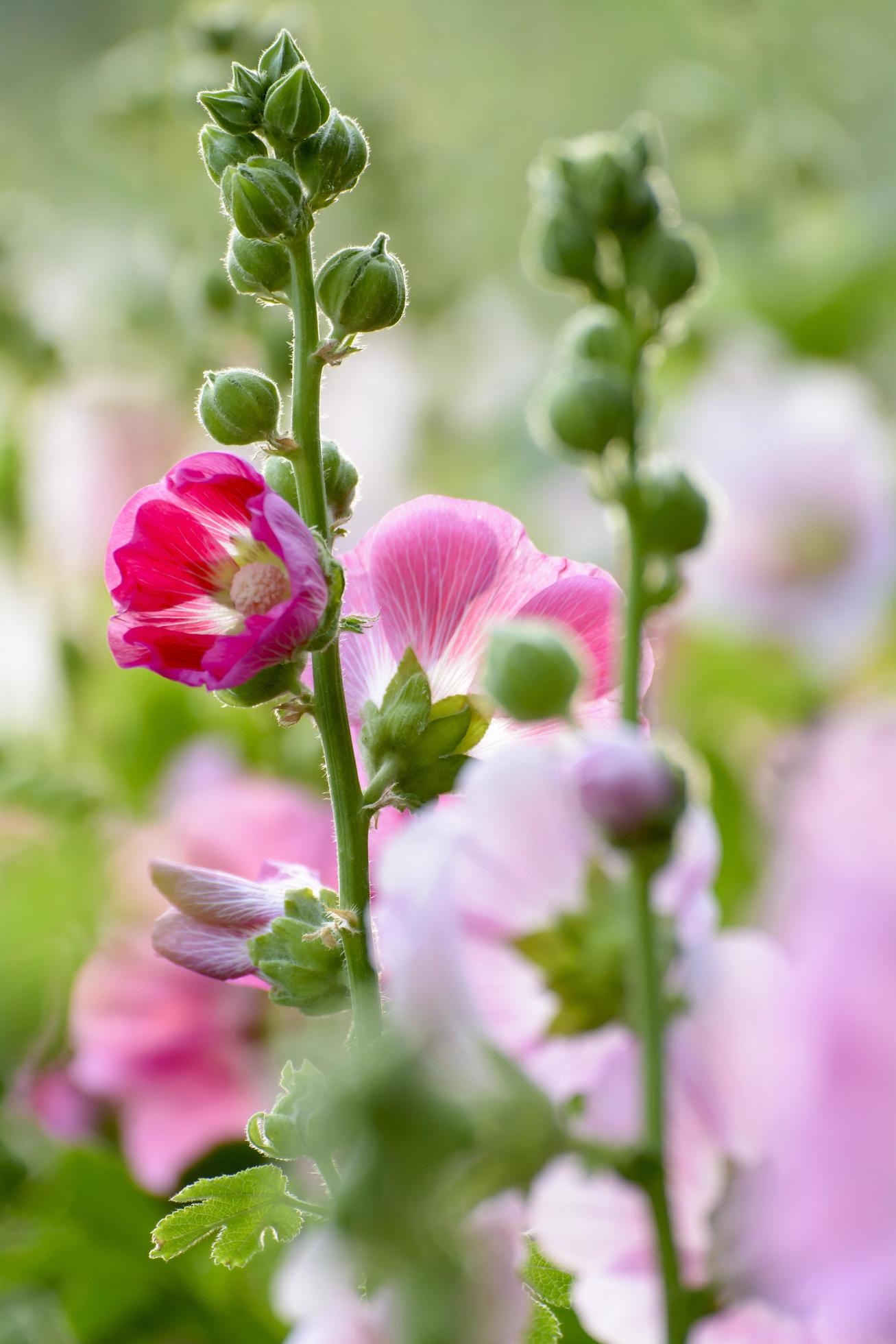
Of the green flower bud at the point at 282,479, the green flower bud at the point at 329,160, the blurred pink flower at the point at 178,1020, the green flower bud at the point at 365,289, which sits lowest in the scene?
the blurred pink flower at the point at 178,1020

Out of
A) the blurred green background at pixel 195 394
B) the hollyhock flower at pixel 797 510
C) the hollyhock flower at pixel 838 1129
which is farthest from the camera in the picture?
the hollyhock flower at pixel 797 510

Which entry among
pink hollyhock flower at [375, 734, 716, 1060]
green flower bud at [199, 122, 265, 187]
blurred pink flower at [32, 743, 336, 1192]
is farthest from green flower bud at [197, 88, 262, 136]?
blurred pink flower at [32, 743, 336, 1192]

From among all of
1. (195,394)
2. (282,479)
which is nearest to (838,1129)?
(282,479)

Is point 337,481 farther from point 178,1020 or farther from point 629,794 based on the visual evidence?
point 178,1020

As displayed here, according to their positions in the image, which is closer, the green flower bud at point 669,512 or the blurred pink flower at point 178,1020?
the green flower bud at point 669,512

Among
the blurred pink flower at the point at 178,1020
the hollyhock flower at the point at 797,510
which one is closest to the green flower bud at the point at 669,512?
the blurred pink flower at the point at 178,1020

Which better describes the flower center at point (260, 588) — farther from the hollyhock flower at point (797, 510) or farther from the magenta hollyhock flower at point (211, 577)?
the hollyhock flower at point (797, 510)

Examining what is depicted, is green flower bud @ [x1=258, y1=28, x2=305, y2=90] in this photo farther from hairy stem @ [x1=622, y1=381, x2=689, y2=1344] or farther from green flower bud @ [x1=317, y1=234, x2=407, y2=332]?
hairy stem @ [x1=622, y1=381, x2=689, y2=1344]
